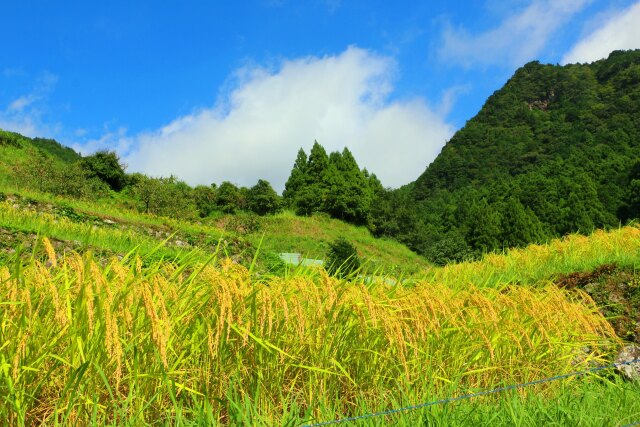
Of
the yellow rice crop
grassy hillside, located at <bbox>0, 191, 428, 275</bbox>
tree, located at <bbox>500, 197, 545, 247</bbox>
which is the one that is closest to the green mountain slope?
grassy hillside, located at <bbox>0, 191, 428, 275</bbox>

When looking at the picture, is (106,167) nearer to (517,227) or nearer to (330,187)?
(330,187)

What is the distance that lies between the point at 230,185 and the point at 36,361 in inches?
1004

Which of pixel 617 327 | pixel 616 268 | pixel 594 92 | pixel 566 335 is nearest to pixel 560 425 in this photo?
pixel 566 335

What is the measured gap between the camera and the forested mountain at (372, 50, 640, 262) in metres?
26.3

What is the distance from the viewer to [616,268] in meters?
5.41

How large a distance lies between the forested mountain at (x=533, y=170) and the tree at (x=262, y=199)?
17.8 ft

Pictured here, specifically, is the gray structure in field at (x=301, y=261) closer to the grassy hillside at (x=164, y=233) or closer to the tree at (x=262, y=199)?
the grassy hillside at (x=164, y=233)

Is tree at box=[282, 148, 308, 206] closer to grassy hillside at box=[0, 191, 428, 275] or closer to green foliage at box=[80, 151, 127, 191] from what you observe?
grassy hillside at box=[0, 191, 428, 275]

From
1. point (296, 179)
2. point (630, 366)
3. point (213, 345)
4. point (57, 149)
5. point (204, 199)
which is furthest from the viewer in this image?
point (57, 149)

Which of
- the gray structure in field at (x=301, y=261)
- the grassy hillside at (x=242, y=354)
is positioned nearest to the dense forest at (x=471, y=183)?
the gray structure in field at (x=301, y=261)

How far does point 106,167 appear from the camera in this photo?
22250 mm

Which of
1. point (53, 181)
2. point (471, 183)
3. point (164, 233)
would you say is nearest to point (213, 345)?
point (164, 233)

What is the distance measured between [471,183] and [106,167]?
31.8 m

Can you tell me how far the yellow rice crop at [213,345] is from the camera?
175 centimetres
